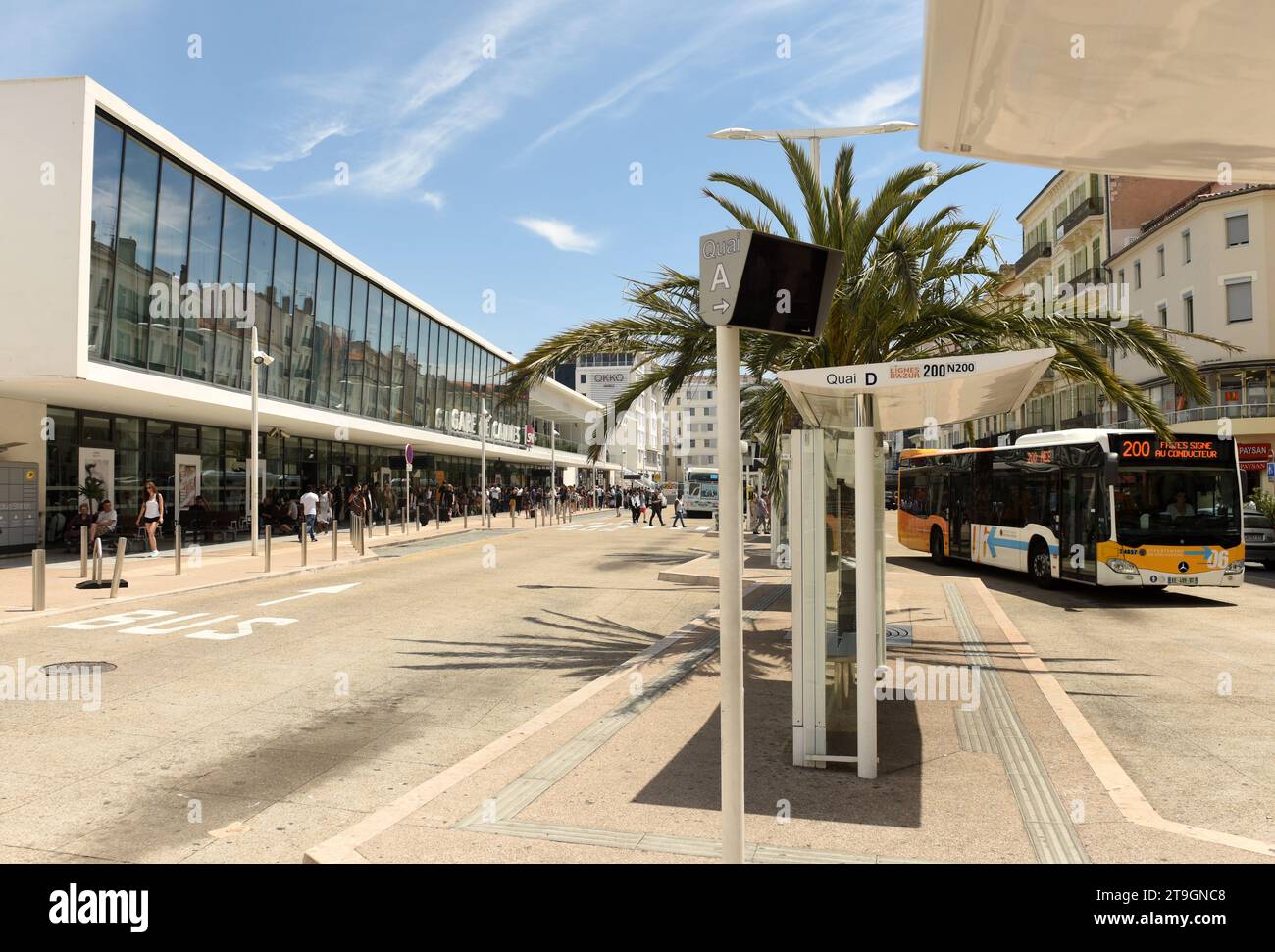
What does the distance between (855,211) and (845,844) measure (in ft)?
28.0

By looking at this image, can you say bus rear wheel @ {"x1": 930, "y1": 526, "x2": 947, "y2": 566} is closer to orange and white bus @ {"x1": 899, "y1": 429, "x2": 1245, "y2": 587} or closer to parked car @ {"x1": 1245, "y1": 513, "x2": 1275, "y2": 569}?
orange and white bus @ {"x1": 899, "y1": 429, "x2": 1245, "y2": 587}

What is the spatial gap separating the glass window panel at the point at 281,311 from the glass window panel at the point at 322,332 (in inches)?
65.9

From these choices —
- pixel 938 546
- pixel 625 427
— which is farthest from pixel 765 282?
pixel 625 427

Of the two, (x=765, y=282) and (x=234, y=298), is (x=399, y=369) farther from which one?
(x=765, y=282)

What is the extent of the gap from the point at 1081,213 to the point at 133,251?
140 ft

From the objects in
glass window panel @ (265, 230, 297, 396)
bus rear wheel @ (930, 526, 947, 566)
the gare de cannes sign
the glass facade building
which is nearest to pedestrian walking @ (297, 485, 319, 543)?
the glass facade building

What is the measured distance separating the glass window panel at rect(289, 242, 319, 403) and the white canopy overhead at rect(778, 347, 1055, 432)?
25.6m

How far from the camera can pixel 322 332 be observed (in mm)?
30922

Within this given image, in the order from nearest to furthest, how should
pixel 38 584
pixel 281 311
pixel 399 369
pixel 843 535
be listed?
1. pixel 843 535
2. pixel 38 584
3. pixel 281 311
4. pixel 399 369

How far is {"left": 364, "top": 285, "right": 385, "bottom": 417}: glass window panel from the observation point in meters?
34.3

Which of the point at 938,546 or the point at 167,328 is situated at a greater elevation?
the point at 167,328

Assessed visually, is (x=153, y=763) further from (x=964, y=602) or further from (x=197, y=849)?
(x=964, y=602)

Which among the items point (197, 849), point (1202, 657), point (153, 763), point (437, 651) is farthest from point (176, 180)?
point (1202, 657)
